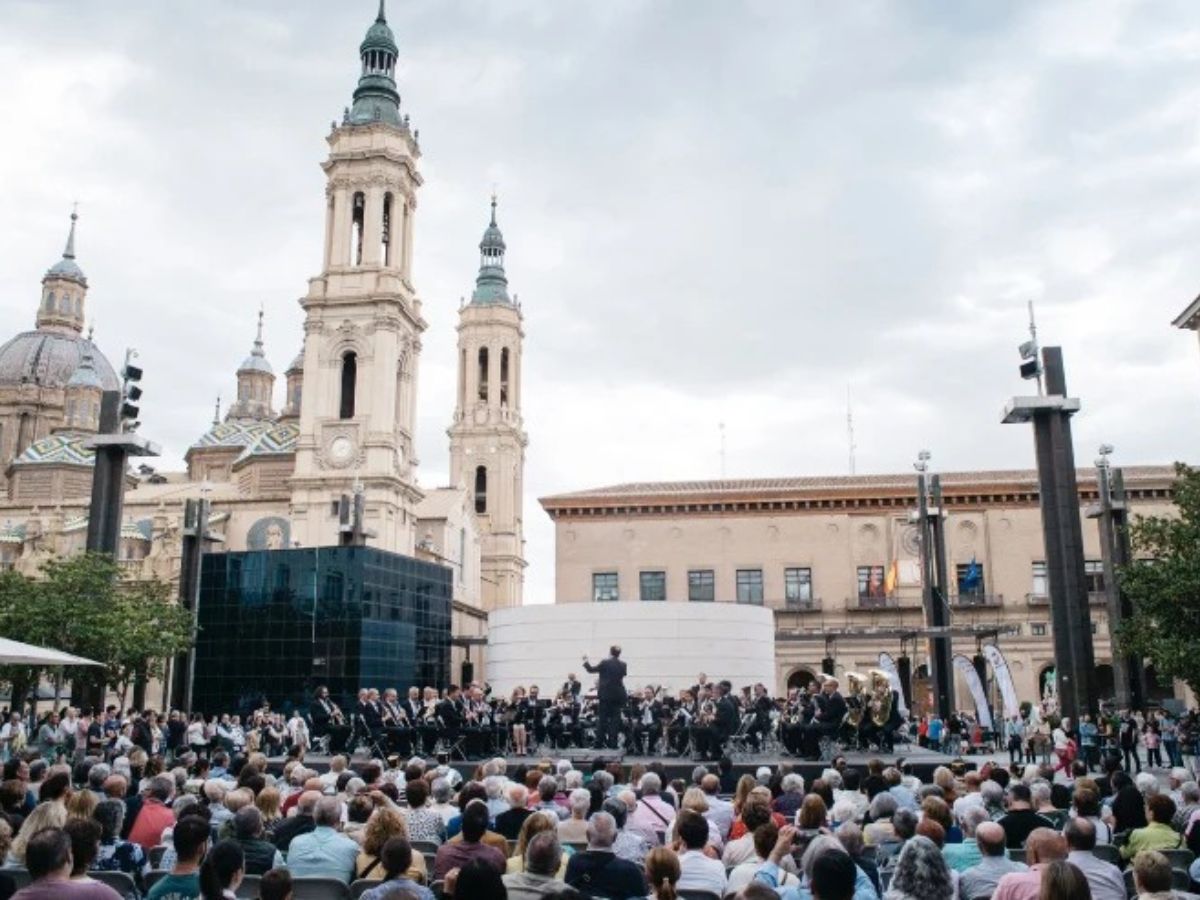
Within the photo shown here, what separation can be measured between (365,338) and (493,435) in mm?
27600

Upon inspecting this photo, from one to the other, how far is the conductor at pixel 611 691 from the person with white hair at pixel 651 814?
12.1m

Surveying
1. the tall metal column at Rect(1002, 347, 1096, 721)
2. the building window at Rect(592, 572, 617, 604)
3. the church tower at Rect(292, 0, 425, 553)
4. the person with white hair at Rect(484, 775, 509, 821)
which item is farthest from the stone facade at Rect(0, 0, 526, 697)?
the person with white hair at Rect(484, 775, 509, 821)

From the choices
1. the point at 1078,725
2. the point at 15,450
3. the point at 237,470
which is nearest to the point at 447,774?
the point at 1078,725

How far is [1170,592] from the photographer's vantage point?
77.0 ft

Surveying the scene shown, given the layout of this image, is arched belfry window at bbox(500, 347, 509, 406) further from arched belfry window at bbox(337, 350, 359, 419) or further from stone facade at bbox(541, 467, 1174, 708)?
arched belfry window at bbox(337, 350, 359, 419)

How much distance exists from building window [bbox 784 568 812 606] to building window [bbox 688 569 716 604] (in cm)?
427

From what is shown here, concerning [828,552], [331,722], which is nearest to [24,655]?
[331,722]

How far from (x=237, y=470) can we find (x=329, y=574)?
31010mm

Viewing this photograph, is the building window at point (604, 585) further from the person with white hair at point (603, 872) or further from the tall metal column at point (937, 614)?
the person with white hair at point (603, 872)

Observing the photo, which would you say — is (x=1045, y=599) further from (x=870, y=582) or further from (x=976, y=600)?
(x=870, y=582)

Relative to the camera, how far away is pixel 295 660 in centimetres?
4719

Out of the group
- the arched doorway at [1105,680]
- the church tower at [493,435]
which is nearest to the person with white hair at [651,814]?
the arched doorway at [1105,680]

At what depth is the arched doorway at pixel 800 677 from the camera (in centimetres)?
6353

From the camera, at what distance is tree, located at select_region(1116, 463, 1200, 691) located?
2328cm
